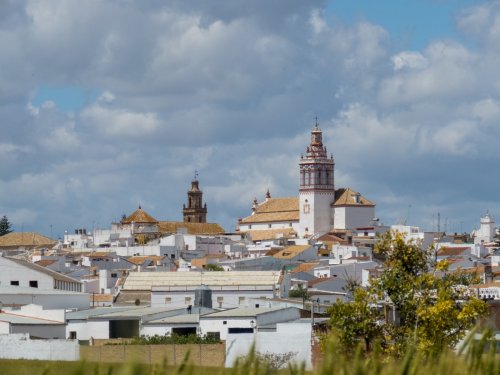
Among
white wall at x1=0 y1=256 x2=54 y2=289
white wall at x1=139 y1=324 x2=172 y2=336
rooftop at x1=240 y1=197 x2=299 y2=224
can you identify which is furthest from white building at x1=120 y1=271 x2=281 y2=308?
rooftop at x1=240 y1=197 x2=299 y2=224

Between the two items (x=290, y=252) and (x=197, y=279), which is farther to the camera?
(x=290, y=252)

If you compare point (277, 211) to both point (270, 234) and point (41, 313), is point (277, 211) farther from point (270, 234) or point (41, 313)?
point (41, 313)

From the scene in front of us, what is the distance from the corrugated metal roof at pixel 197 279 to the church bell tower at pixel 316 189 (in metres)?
87.2

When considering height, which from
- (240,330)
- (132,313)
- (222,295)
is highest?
(222,295)

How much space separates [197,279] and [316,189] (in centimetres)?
9683

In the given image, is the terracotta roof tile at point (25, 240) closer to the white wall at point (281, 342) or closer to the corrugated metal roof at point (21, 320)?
the corrugated metal roof at point (21, 320)

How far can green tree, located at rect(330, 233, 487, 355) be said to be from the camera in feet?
92.7

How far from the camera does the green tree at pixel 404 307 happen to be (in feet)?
92.7

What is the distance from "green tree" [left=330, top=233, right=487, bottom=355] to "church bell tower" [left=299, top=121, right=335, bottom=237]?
13970 cm

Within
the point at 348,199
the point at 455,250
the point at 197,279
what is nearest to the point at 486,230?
the point at 348,199

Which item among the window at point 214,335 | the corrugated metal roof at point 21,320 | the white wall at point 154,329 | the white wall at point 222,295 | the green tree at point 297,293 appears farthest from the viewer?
the green tree at point 297,293

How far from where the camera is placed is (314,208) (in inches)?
6900

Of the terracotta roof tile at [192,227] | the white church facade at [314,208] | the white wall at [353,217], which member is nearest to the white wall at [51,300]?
the white church facade at [314,208]

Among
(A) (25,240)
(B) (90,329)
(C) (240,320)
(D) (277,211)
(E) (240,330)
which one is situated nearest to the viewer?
(E) (240,330)
